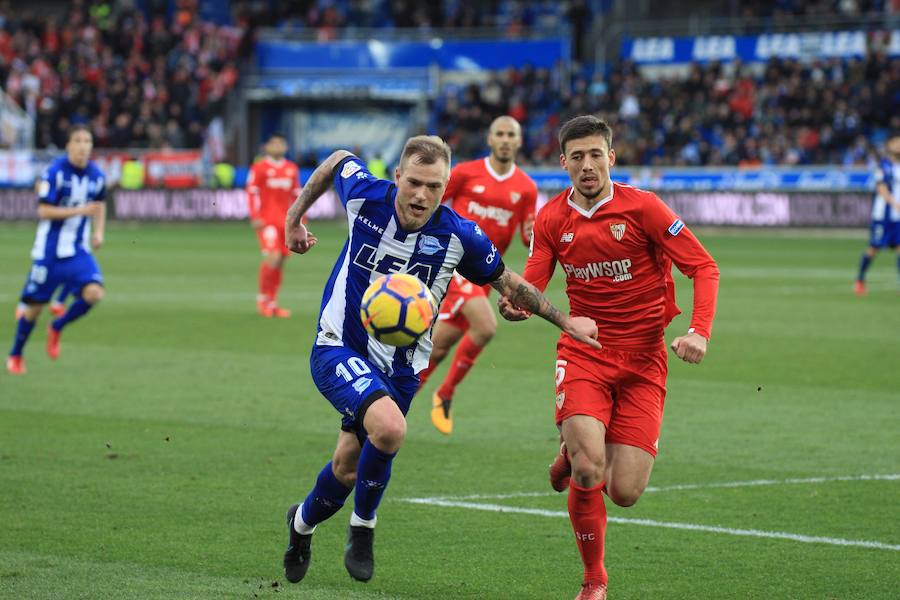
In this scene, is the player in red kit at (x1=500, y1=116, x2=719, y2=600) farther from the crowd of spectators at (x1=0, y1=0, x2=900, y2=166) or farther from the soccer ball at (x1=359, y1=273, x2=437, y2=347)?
the crowd of spectators at (x1=0, y1=0, x2=900, y2=166)

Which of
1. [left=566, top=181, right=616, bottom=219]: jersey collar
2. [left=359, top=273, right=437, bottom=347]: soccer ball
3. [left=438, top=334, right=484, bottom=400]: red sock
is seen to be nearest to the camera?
[left=359, top=273, right=437, bottom=347]: soccer ball

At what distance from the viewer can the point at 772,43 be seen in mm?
40719

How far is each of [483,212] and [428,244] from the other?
17.4 feet

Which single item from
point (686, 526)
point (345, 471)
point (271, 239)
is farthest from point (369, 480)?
point (271, 239)

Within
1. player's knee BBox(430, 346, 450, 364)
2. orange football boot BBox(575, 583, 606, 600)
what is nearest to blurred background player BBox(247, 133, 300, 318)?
player's knee BBox(430, 346, 450, 364)

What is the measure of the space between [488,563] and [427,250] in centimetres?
152

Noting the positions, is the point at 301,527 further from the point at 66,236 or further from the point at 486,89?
the point at 486,89

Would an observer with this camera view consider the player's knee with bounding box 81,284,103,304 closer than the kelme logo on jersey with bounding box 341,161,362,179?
No

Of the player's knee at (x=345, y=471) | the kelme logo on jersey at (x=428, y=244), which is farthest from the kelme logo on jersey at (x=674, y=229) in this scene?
the player's knee at (x=345, y=471)

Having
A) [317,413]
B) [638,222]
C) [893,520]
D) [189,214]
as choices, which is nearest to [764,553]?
[893,520]

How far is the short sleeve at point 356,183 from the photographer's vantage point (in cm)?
660

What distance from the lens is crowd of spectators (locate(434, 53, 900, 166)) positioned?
37312 mm

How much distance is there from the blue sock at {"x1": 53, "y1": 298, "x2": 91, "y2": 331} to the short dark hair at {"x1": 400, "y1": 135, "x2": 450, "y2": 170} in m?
8.49

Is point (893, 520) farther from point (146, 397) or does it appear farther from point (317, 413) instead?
point (146, 397)
